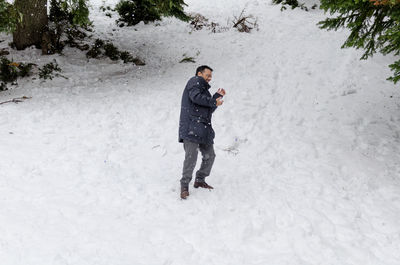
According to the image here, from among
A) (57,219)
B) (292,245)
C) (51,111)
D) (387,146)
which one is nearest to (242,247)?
(292,245)

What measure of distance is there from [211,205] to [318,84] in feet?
19.8

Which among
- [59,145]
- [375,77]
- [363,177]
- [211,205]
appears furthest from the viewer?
[375,77]

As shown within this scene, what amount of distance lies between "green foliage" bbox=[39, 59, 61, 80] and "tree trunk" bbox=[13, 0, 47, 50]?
1.20m

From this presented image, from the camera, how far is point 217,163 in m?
7.02

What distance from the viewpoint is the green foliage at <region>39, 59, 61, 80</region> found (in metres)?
9.83

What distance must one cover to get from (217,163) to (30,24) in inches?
317

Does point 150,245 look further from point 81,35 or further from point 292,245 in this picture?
point 81,35

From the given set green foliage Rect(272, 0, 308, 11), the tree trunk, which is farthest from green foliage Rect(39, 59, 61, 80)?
green foliage Rect(272, 0, 308, 11)

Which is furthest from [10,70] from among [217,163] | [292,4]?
[292,4]

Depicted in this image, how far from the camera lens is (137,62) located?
11.6 metres

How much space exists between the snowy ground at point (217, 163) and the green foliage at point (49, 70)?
28 cm

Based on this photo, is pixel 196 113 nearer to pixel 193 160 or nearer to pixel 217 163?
pixel 193 160

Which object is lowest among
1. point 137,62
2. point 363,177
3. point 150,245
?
point 150,245

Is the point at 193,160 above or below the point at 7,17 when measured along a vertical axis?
below
